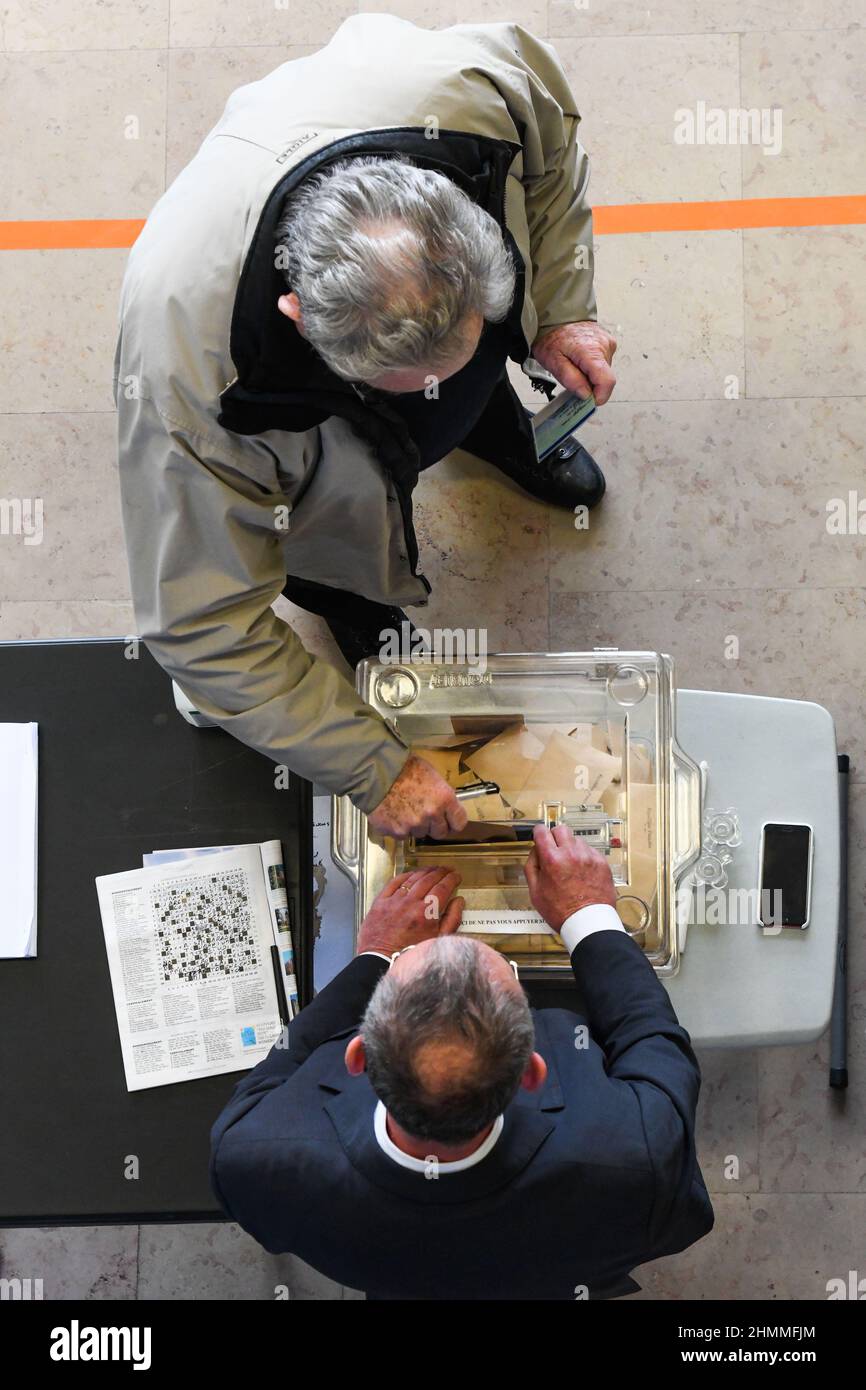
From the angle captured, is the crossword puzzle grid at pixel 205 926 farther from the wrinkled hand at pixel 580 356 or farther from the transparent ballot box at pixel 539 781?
the wrinkled hand at pixel 580 356

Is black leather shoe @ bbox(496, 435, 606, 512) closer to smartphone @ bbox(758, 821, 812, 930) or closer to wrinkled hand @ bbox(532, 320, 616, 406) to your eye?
Result: wrinkled hand @ bbox(532, 320, 616, 406)

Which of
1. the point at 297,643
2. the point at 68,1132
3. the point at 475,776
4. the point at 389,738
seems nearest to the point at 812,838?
the point at 475,776

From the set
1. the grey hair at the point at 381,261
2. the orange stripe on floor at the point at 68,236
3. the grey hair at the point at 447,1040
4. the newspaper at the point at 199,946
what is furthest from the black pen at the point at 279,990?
the orange stripe on floor at the point at 68,236

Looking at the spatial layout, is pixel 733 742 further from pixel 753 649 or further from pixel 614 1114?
pixel 753 649

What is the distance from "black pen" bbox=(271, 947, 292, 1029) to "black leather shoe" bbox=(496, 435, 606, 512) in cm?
146

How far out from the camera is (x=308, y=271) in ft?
5.00

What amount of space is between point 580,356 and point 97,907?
56.9 inches

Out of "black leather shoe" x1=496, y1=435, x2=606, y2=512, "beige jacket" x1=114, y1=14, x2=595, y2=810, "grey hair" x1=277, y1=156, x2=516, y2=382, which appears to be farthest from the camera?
"black leather shoe" x1=496, y1=435, x2=606, y2=512

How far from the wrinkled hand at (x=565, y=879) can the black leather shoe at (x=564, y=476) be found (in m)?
1.23

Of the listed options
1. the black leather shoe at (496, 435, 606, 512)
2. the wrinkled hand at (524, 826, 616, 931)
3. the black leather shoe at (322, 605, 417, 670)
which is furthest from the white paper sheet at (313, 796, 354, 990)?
the black leather shoe at (496, 435, 606, 512)

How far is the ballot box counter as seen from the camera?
2.09 meters

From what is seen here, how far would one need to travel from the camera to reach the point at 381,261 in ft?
4.94

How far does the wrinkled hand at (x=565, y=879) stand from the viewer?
2035mm

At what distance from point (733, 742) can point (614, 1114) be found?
742 mm
